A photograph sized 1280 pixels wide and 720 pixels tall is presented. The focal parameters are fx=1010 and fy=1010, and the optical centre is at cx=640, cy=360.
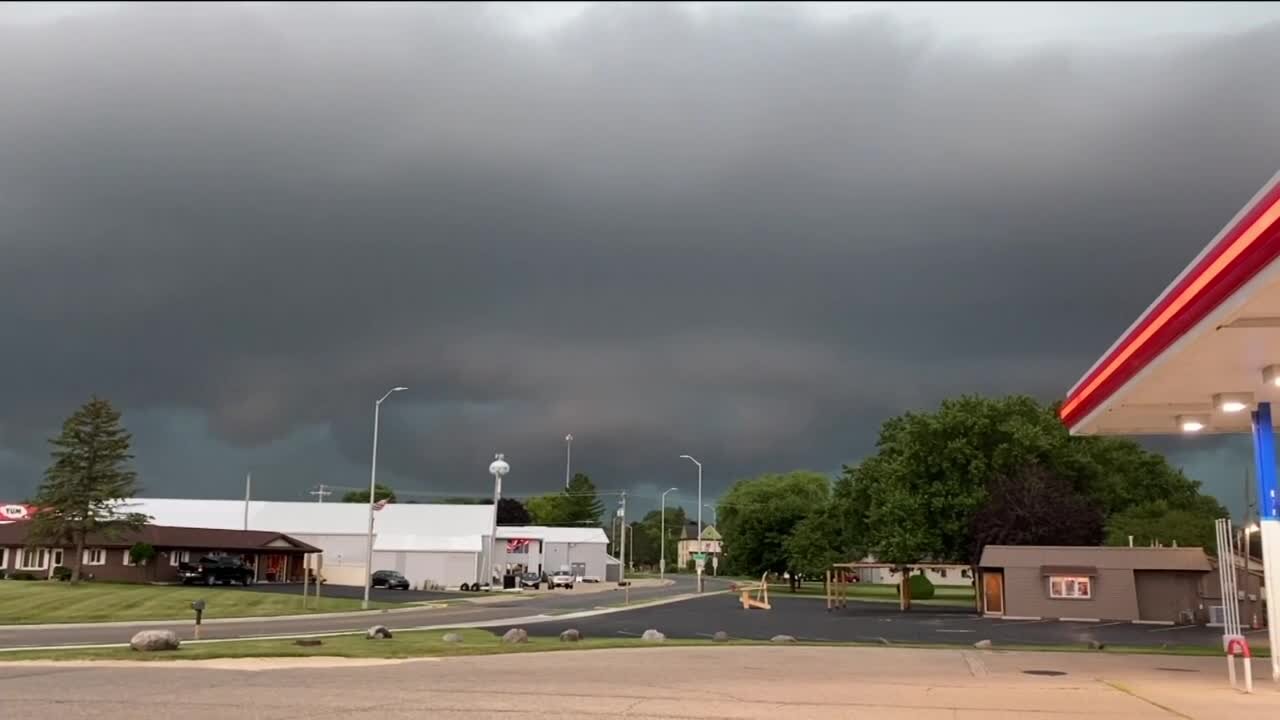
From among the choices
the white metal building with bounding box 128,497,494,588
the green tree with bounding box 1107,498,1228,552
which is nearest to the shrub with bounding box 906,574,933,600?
the green tree with bounding box 1107,498,1228,552

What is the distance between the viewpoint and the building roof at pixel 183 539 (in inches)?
2608

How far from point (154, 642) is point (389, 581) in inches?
2166

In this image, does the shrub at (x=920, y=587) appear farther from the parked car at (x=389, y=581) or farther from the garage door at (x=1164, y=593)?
the parked car at (x=389, y=581)

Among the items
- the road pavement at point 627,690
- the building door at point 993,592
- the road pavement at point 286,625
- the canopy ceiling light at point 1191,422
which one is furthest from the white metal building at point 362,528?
the canopy ceiling light at point 1191,422

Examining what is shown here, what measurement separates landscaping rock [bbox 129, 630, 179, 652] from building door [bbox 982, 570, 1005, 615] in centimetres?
4604

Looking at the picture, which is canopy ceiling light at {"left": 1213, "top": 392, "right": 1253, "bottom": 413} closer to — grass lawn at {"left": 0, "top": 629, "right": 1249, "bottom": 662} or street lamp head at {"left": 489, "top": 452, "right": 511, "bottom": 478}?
grass lawn at {"left": 0, "top": 629, "right": 1249, "bottom": 662}

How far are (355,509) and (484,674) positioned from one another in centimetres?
8498

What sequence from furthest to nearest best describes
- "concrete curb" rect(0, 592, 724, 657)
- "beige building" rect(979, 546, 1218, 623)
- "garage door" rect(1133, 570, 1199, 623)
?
"beige building" rect(979, 546, 1218, 623) < "garage door" rect(1133, 570, 1199, 623) < "concrete curb" rect(0, 592, 724, 657)

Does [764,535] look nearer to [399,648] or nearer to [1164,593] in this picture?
[1164,593]

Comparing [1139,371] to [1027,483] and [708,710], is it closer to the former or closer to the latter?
[708,710]

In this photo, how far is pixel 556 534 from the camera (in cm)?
11150

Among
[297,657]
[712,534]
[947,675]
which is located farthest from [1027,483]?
[297,657]

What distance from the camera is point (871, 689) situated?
16656 millimetres

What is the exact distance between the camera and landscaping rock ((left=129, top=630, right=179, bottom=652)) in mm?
21953
